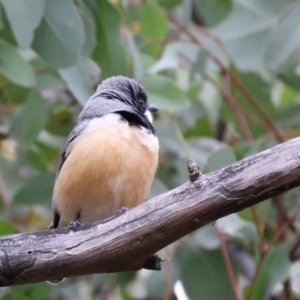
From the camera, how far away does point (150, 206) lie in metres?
2.58

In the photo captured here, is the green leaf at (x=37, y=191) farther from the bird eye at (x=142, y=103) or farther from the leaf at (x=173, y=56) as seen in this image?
the leaf at (x=173, y=56)

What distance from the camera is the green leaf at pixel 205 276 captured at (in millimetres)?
3928

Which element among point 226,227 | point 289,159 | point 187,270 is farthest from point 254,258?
point 289,159

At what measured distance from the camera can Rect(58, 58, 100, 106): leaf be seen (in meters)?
3.51

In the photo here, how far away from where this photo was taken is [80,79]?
11.8 feet

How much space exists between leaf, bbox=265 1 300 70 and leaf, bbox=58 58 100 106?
3.46 ft

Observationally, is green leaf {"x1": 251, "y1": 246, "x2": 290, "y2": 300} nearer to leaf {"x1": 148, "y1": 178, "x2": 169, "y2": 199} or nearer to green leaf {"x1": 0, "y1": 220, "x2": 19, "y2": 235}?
leaf {"x1": 148, "y1": 178, "x2": 169, "y2": 199}

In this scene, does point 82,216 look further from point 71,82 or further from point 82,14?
point 82,14

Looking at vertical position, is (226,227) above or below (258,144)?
below

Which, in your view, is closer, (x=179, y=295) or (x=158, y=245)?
(x=158, y=245)

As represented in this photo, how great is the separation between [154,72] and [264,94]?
920mm

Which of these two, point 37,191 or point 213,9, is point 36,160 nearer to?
point 37,191

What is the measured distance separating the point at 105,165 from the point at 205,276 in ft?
4.12

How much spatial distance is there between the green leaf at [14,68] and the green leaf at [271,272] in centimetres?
159
